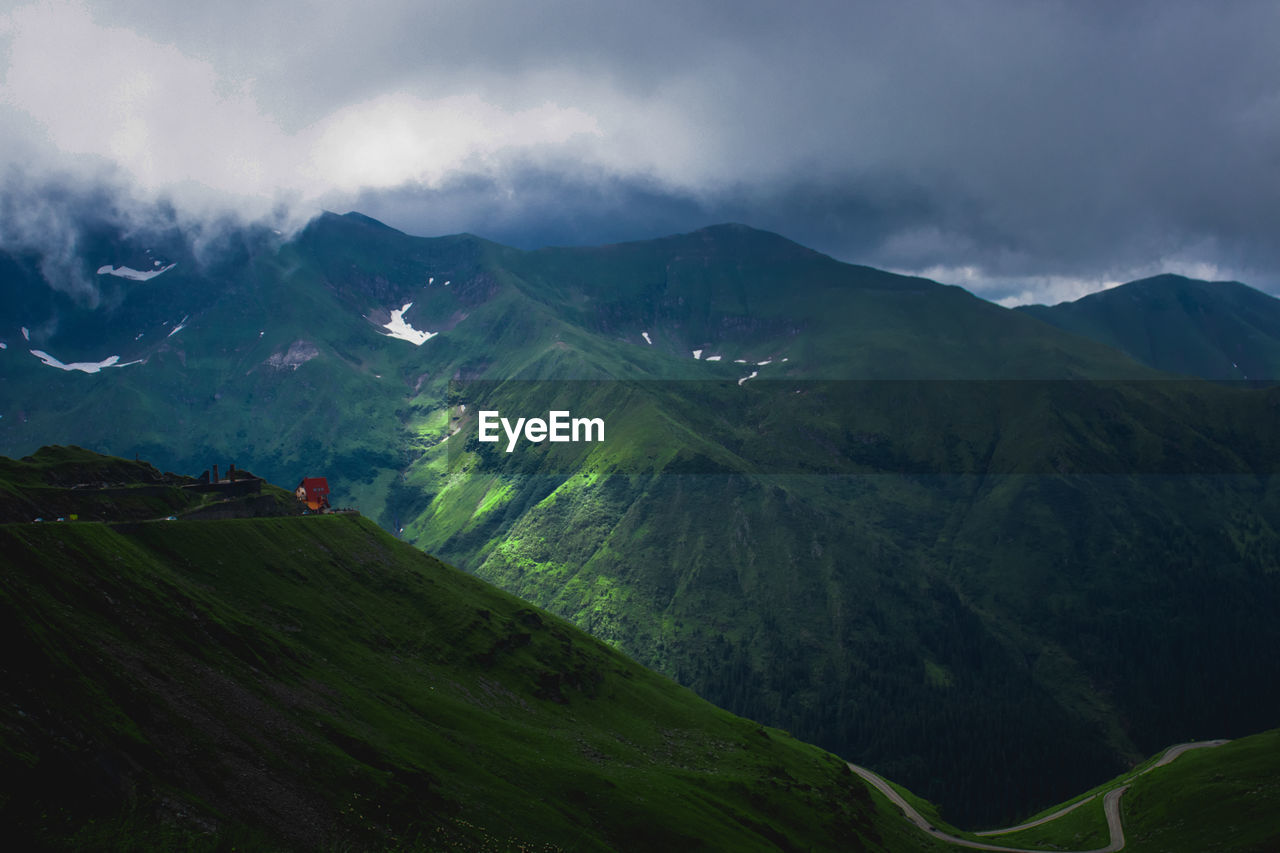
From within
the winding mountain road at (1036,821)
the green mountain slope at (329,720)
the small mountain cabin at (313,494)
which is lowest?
the winding mountain road at (1036,821)

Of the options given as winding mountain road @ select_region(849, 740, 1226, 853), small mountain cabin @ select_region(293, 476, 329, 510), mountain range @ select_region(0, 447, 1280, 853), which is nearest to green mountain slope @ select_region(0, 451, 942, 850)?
mountain range @ select_region(0, 447, 1280, 853)

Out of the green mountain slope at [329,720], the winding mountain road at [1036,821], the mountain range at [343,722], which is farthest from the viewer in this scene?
the winding mountain road at [1036,821]

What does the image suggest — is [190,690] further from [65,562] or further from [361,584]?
[361,584]

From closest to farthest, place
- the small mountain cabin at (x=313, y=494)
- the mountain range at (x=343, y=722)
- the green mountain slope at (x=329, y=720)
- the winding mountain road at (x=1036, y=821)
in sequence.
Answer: the green mountain slope at (x=329, y=720)
the mountain range at (x=343, y=722)
the small mountain cabin at (x=313, y=494)
the winding mountain road at (x=1036, y=821)

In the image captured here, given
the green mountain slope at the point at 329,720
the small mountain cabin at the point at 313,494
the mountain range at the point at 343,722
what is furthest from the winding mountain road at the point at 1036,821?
the small mountain cabin at the point at 313,494

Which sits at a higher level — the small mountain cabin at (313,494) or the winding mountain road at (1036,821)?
the small mountain cabin at (313,494)

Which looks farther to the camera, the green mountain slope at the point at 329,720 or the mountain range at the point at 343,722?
the mountain range at the point at 343,722

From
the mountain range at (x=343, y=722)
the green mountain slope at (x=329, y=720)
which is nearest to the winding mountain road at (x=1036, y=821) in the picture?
the mountain range at (x=343, y=722)

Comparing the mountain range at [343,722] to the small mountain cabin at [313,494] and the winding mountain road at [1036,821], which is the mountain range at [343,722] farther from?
the small mountain cabin at [313,494]

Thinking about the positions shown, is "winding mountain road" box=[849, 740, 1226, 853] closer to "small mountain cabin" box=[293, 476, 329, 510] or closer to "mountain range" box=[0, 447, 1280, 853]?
"mountain range" box=[0, 447, 1280, 853]

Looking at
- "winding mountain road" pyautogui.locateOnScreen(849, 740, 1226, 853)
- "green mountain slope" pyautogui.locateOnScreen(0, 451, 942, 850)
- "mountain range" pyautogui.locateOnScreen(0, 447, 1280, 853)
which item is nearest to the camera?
"green mountain slope" pyautogui.locateOnScreen(0, 451, 942, 850)
